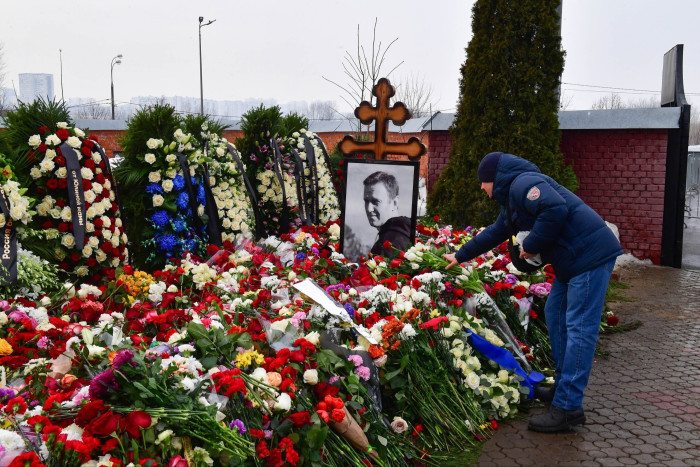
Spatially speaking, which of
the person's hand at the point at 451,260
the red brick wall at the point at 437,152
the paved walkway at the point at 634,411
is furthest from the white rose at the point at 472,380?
the red brick wall at the point at 437,152

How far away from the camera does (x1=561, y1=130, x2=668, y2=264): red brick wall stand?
953 centimetres

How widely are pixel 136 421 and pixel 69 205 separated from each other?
2.83 meters

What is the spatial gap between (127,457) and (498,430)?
7.41 feet

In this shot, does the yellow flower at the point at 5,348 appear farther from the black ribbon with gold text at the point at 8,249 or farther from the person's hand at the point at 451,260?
the person's hand at the point at 451,260

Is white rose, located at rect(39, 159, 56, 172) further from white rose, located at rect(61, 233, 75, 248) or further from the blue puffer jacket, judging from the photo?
the blue puffer jacket

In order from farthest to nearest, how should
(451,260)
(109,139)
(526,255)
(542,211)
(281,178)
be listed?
(109,139), (281,178), (451,260), (526,255), (542,211)

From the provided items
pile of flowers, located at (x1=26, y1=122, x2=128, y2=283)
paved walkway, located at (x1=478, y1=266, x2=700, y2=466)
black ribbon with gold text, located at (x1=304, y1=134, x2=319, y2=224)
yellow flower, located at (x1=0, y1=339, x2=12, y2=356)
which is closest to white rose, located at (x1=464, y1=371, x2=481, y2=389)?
paved walkway, located at (x1=478, y1=266, x2=700, y2=466)

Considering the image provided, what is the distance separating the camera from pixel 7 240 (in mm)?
3912

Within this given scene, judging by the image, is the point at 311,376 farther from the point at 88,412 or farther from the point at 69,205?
the point at 69,205

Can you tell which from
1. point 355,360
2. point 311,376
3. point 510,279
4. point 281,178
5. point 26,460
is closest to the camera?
point 26,460

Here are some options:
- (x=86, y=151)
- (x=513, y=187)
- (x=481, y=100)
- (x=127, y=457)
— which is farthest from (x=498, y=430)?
(x=481, y=100)

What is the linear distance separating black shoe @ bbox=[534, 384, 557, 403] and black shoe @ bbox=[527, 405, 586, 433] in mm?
382

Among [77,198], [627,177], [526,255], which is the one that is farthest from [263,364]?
[627,177]

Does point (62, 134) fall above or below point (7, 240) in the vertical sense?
above
